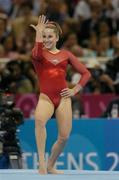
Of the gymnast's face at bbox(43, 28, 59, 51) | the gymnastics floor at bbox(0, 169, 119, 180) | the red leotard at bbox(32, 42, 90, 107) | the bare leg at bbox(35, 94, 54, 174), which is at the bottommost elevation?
the gymnastics floor at bbox(0, 169, 119, 180)

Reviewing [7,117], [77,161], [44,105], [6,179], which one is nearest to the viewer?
[6,179]

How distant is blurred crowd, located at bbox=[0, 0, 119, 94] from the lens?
503 inches

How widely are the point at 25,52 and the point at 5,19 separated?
0.78 metres

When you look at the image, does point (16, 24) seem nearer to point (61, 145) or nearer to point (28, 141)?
point (28, 141)

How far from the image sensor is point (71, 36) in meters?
14.3

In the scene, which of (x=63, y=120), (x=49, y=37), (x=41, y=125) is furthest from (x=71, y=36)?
(x=41, y=125)

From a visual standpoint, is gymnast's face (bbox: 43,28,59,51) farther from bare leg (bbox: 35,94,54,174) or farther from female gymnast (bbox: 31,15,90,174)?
bare leg (bbox: 35,94,54,174)

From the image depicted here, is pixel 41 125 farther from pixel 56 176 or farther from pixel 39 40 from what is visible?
pixel 39 40

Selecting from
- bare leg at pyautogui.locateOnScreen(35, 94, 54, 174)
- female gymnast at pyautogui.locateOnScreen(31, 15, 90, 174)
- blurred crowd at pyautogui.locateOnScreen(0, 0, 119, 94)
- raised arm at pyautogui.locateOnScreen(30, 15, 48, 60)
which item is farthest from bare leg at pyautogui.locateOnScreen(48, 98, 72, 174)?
blurred crowd at pyautogui.locateOnScreen(0, 0, 119, 94)

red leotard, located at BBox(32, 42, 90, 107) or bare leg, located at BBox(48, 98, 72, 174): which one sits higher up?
red leotard, located at BBox(32, 42, 90, 107)

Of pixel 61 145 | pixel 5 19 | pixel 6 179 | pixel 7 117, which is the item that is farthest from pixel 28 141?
pixel 5 19

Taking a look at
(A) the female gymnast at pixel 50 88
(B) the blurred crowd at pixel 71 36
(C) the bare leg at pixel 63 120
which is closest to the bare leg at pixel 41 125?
(A) the female gymnast at pixel 50 88

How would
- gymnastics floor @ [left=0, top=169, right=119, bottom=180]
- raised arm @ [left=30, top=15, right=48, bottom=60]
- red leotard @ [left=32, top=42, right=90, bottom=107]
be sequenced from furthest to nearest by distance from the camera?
red leotard @ [left=32, top=42, right=90, bottom=107], raised arm @ [left=30, top=15, right=48, bottom=60], gymnastics floor @ [left=0, top=169, right=119, bottom=180]

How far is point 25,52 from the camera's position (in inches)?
561
